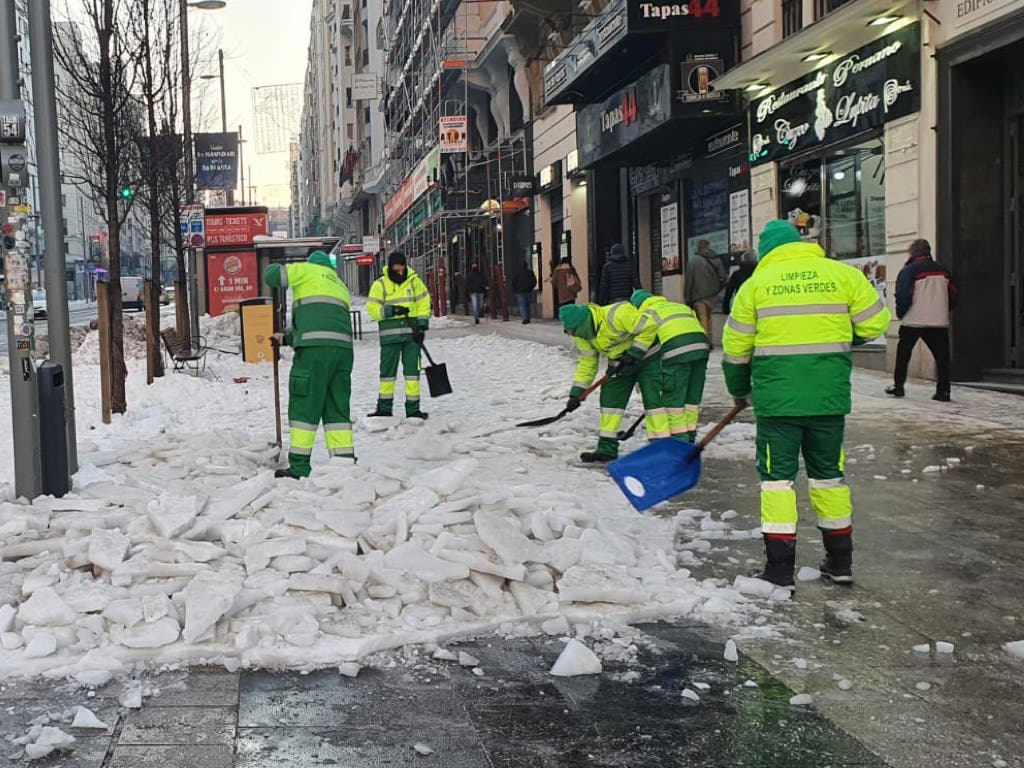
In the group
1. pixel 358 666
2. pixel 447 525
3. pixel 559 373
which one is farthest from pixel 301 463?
pixel 559 373

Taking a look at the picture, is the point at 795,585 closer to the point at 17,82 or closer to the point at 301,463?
the point at 301,463

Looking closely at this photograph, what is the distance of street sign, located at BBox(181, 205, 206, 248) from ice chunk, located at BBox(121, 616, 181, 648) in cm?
1914

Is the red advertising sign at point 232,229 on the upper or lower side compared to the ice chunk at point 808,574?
upper

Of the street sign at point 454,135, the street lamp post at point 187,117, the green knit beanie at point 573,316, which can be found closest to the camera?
the green knit beanie at point 573,316

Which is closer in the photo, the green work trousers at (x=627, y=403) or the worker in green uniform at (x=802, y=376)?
the worker in green uniform at (x=802, y=376)

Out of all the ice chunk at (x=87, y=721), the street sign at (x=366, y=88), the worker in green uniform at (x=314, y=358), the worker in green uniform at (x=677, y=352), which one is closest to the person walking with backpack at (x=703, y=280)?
the worker in green uniform at (x=677, y=352)

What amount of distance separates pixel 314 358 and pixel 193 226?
52.7ft

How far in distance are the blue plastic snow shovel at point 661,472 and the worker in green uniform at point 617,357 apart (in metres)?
2.41

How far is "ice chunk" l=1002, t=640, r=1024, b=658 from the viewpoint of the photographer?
406 cm

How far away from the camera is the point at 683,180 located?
20.8m

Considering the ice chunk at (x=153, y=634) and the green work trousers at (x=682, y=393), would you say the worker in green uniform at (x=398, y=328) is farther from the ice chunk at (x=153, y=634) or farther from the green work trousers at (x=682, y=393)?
the ice chunk at (x=153, y=634)

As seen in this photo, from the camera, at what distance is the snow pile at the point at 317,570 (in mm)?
4258

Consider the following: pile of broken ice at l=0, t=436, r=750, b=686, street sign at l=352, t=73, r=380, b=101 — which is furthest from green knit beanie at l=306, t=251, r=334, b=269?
street sign at l=352, t=73, r=380, b=101

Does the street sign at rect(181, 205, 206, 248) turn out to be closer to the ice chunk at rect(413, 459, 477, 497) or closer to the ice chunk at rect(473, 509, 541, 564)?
the ice chunk at rect(413, 459, 477, 497)
